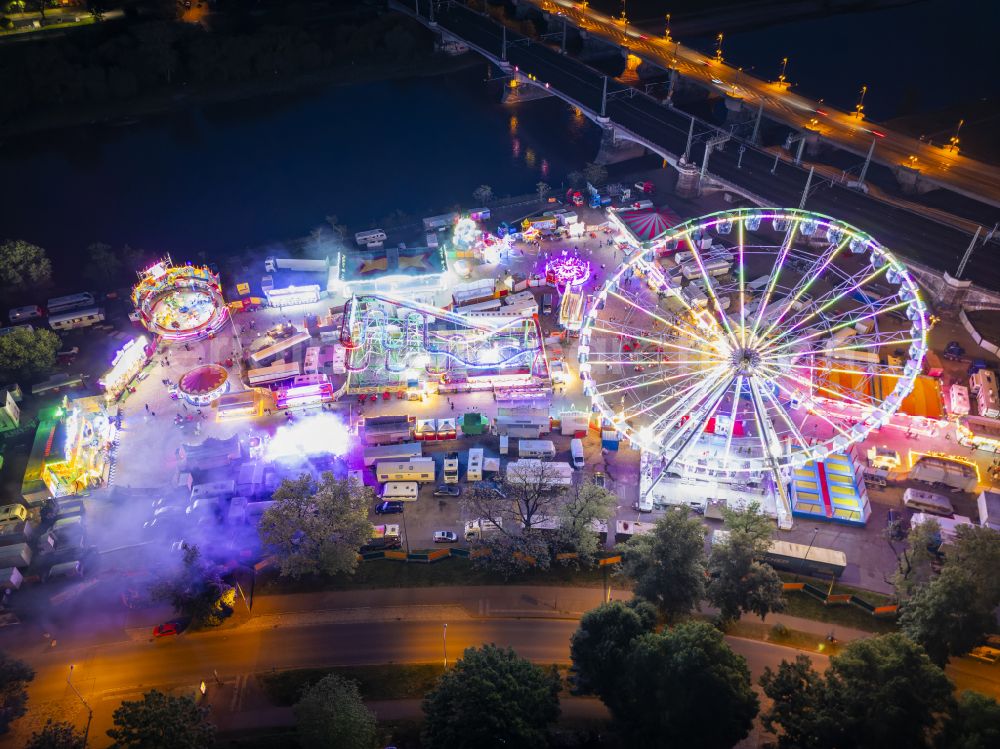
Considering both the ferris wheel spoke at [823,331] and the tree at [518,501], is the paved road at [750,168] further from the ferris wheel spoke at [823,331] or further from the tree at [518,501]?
the tree at [518,501]

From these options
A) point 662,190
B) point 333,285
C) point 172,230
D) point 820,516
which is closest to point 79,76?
point 172,230

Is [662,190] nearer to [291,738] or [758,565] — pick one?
[758,565]

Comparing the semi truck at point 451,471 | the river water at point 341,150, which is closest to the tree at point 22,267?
the river water at point 341,150

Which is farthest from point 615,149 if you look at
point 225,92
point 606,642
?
point 606,642

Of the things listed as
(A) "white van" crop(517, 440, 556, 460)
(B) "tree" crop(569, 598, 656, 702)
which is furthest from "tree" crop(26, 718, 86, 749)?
(A) "white van" crop(517, 440, 556, 460)

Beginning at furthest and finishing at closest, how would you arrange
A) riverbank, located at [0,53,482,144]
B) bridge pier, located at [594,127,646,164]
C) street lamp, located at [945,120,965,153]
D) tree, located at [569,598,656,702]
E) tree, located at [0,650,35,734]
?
riverbank, located at [0,53,482,144] → bridge pier, located at [594,127,646,164] → street lamp, located at [945,120,965,153] → tree, located at [0,650,35,734] → tree, located at [569,598,656,702]

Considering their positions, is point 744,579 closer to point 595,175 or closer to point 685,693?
point 685,693

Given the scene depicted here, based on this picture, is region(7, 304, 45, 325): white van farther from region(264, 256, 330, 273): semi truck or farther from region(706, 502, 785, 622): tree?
region(706, 502, 785, 622): tree
